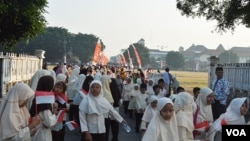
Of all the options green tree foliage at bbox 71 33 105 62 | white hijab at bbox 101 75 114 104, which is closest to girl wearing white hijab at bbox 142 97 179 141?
white hijab at bbox 101 75 114 104

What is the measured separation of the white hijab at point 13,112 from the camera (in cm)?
491

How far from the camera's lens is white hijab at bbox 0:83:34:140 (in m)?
4.91

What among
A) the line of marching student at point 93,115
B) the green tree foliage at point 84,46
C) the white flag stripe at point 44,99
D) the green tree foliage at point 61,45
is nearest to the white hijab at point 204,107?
the line of marching student at point 93,115

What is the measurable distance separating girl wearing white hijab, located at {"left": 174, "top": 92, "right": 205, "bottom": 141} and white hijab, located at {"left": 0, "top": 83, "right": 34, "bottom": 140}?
2244mm

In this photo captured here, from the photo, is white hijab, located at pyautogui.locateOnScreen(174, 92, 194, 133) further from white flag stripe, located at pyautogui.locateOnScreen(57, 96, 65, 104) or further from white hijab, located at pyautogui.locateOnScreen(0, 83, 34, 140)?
white hijab, located at pyautogui.locateOnScreen(0, 83, 34, 140)

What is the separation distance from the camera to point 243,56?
196500 millimetres

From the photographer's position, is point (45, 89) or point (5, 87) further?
point (5, 87)

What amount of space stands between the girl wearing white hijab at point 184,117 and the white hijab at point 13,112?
7.36 ft

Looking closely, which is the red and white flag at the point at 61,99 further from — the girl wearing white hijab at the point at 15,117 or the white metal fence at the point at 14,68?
the white metal fence at the point at 14,68

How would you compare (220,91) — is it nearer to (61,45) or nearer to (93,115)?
(93,115)

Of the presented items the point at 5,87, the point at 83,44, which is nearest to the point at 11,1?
the point at 5,87

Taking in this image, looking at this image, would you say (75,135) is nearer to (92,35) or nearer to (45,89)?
(45,89)

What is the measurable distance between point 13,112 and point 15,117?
6cm

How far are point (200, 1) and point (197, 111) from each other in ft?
35.7
